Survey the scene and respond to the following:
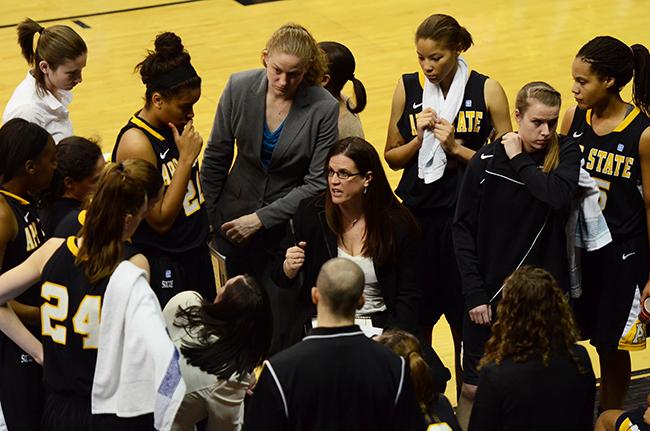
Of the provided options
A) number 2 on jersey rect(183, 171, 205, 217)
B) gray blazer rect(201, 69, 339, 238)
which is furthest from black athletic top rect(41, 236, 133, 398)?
gray blazer rect(201, 69, 339, 238)

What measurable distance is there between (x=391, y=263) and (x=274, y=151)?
75cm

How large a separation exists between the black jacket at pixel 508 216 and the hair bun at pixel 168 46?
1216mm

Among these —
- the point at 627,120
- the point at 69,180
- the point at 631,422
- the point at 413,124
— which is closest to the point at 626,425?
the point at 631,422

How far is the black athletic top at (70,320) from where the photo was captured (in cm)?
342

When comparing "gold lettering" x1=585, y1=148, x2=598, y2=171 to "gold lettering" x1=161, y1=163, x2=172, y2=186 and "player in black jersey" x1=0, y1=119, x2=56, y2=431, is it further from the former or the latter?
"player in black jersey" x1=0, y1=119, x2=56, y2=431

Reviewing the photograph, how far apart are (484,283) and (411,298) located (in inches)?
11.8

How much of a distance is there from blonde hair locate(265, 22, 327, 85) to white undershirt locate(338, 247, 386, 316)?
2.66ft

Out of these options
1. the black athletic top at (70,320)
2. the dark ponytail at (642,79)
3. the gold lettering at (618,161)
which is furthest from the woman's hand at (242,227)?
the dark ponytail at (642,79)

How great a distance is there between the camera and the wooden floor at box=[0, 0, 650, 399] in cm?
870

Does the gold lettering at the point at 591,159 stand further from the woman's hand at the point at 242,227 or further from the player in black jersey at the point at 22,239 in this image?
the player in black jersey at the point at 22,239

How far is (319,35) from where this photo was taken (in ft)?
32.3

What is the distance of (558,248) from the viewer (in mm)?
4328

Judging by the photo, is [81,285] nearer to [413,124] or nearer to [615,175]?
[413,124]

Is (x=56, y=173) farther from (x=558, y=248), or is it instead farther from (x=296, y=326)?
(x=558, y=248)
